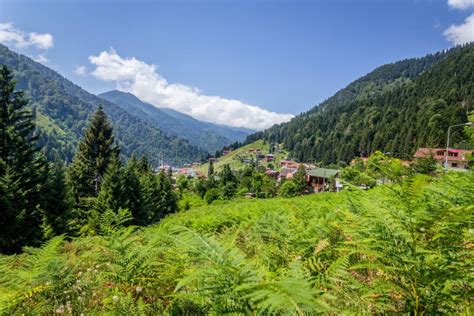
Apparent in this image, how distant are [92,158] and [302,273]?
37960 millimetres

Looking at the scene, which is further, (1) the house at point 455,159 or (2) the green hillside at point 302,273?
(1) the house at point 455,159

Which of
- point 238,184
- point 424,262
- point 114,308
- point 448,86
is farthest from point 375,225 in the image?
point 448,86

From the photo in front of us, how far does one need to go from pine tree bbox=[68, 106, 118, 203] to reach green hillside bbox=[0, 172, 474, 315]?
3341 centimetres

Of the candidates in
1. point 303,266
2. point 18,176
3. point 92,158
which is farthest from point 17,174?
point 303,266

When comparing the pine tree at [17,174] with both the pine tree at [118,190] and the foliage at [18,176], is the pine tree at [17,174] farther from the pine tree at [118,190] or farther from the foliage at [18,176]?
the pine tree at [118,190]

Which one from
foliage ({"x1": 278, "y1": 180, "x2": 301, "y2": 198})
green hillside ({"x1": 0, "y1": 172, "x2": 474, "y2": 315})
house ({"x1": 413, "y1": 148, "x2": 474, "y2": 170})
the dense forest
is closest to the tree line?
the dense forest

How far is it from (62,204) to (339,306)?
26.6 metres

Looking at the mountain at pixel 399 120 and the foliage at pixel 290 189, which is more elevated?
the mountain at pixel 399 120

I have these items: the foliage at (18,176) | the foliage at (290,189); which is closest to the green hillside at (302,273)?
the foliage at (18,176)

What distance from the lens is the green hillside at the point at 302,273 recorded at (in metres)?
1.63

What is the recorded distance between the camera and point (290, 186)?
69125 millimetres

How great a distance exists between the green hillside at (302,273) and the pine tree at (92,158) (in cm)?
3341

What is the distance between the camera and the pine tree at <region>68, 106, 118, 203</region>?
3314 centimetres

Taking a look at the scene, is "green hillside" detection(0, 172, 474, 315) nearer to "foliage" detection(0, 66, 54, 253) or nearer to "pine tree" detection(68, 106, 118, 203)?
"foliage" detection(0, 66, 54, 253)
